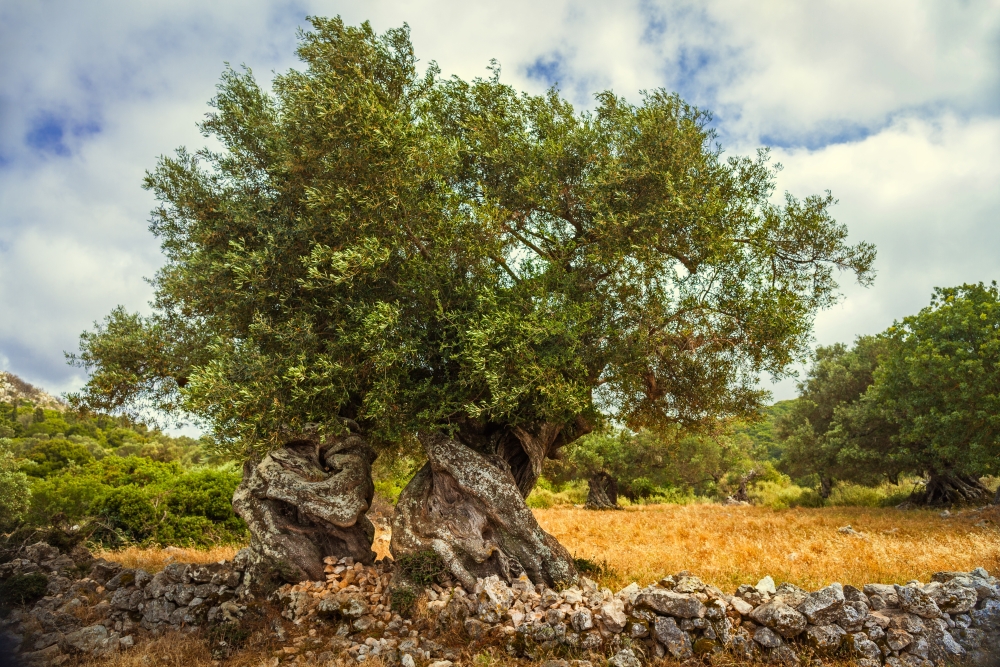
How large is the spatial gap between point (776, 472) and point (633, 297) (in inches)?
1883

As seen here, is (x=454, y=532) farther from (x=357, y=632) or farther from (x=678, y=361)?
(x=678, y=361)

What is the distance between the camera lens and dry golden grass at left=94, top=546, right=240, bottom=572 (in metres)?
16.7

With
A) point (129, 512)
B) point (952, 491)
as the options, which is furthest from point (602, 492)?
point (129, 512)

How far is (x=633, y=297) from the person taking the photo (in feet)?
47.0

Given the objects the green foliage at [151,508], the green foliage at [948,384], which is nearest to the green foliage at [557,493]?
the green foliage at [948,384]

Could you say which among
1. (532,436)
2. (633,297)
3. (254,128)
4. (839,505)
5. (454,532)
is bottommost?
(839,505)

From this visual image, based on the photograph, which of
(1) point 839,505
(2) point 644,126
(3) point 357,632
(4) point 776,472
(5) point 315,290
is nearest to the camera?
(3) point 357,632

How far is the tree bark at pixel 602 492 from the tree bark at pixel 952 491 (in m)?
18.8

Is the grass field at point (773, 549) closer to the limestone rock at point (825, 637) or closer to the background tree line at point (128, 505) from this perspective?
the background tree line at point (128, 505)

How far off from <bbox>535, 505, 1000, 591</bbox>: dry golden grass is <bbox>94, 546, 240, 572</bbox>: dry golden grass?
1160cm

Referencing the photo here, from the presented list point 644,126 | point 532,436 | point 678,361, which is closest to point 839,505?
point 678,361

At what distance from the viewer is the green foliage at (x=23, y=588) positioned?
39.2 feet

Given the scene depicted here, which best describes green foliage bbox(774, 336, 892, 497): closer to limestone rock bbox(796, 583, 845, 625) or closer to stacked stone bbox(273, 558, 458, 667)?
limestone rock bbox(796, 583, 845, 625)

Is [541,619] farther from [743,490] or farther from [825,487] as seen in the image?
[743,490]
